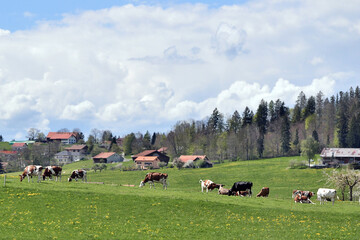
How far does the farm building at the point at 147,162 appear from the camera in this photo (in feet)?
521

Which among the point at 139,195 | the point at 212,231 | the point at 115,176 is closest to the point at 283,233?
the point at 212,231

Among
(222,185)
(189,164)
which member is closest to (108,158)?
(189,164)

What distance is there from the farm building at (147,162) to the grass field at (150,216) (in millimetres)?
116400

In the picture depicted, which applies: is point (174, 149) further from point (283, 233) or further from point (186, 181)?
point (283, 233)

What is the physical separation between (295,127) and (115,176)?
91317mm

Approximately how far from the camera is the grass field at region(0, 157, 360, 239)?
26.8 meters

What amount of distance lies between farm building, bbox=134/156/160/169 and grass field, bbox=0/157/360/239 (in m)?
116

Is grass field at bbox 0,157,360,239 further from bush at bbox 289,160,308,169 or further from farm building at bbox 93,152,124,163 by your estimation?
farm building at bbox 93,152,124,163

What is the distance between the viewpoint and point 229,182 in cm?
10225

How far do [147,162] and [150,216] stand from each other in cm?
12900

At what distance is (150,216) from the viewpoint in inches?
1244

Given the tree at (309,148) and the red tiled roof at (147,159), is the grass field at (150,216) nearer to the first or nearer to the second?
the tree at (309,148)

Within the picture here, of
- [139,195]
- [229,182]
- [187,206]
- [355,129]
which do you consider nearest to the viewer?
[187,206]

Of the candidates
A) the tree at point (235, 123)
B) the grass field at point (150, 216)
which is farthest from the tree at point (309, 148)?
the grass field at point (150, 216)
